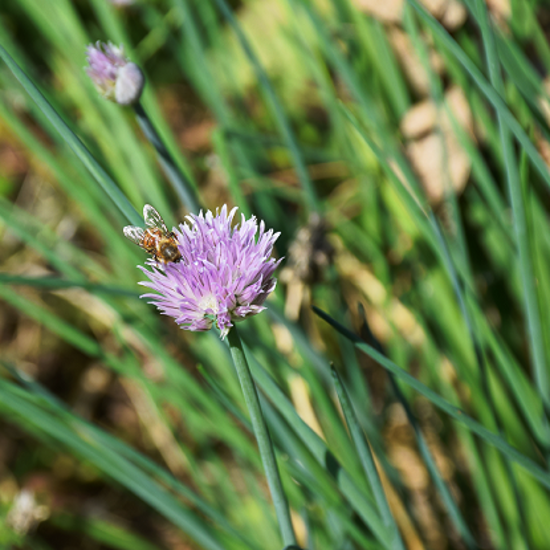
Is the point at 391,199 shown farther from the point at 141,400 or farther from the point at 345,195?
the point at 141,400

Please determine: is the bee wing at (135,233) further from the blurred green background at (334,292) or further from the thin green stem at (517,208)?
the thin green stem at (517,208)

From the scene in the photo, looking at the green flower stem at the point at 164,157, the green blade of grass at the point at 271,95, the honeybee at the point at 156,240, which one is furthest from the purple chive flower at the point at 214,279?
the green blade of grass at the point at 271,95

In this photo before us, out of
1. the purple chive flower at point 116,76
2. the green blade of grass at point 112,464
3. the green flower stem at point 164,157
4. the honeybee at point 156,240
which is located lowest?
the green blade of grass at point 112,464

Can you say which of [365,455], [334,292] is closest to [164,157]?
[365,455]

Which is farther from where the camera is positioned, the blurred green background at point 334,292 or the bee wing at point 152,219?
the blurred green background at point 334,292

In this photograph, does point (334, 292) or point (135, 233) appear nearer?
point (135, 233)

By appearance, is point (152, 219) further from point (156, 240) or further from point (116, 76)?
point (116, 76)

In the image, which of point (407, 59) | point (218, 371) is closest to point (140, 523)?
point (218, 371)
